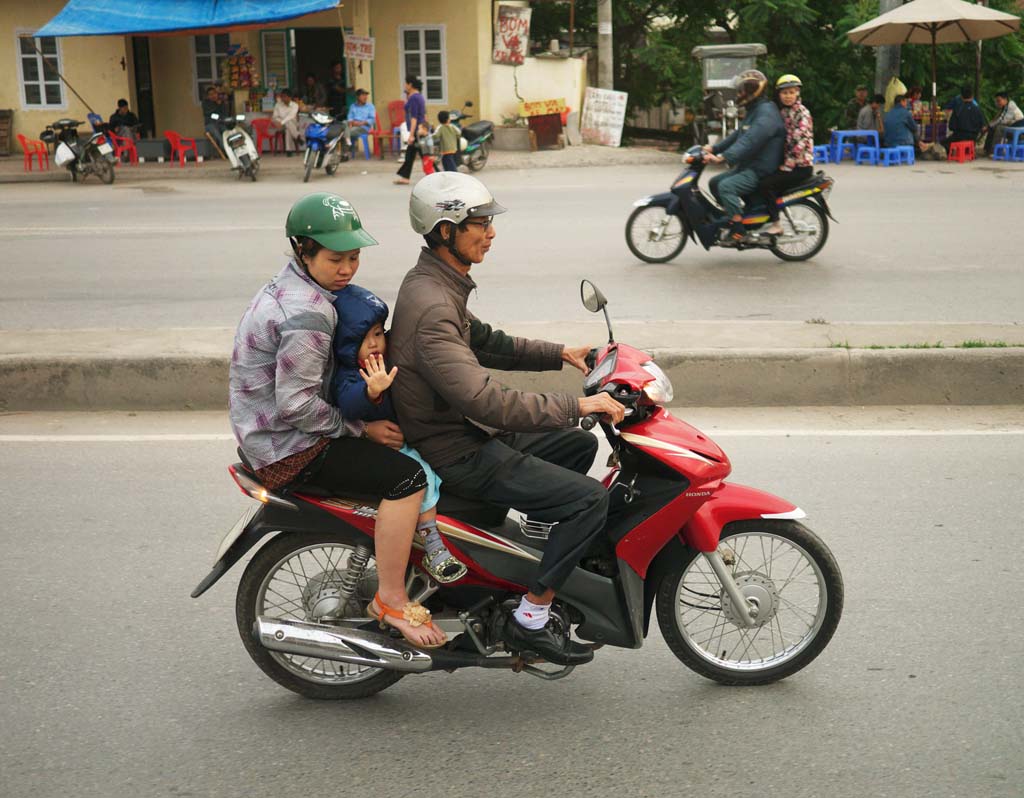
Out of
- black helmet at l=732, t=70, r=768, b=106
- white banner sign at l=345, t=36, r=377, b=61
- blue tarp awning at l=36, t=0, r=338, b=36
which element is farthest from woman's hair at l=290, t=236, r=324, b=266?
white banner sign at l=345, t=36, r=377, b=61

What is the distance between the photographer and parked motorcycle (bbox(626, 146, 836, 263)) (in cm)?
1061

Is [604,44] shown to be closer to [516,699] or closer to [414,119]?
[414,119]

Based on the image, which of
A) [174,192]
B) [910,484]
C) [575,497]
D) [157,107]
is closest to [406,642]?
[575,497]

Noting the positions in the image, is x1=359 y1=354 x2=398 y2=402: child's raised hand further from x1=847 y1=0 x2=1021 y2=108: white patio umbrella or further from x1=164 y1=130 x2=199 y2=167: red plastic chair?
x1=164 y1=130 x2=199 y2=167: red plastic chair

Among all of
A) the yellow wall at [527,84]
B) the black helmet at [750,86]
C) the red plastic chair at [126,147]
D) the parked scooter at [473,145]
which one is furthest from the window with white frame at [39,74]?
the black helmet at [750,86]

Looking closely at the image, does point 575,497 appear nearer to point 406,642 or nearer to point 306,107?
point 406,642

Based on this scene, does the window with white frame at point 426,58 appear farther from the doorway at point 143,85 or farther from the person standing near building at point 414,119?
the doorway at point 143,85

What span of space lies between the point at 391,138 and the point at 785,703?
2074 centimetres

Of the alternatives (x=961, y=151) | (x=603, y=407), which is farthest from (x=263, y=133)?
(x=603, y=407)

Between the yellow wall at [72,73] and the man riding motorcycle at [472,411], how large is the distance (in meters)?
22.9

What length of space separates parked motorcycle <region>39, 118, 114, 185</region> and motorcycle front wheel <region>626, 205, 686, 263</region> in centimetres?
1164

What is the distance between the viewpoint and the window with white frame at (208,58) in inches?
973

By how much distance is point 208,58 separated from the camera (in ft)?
81.7

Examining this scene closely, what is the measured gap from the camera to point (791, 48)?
84.3ft
